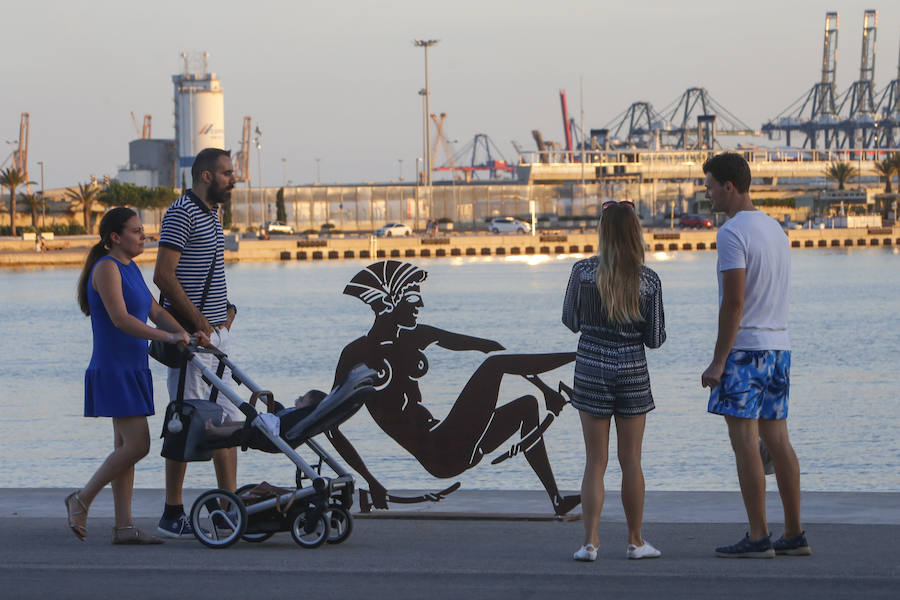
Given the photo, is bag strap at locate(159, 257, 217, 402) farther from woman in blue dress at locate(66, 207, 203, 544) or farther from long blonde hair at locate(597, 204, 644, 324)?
long blonde hair at locate(597, 204, 644, 324)

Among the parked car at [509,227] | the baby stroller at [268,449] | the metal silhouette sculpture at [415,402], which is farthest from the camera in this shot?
the parked car at [509,227]

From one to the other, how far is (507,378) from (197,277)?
48.4 ft

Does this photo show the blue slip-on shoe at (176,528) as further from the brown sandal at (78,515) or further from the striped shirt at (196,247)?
the striped shirt at (196,247)

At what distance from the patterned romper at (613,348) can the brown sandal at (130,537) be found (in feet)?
7.10

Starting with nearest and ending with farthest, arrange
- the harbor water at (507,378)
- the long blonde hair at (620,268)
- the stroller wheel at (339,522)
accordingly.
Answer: the long blonde hair at (620,268) → the stroller wheel at (339,522) → the harbor water at (507,378)

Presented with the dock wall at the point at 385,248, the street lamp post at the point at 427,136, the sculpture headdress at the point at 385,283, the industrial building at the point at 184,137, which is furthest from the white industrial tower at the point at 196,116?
the sculpture headdress at the point at 385,283

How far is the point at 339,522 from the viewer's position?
6.14 meters

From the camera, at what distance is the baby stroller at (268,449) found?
5.95 meters

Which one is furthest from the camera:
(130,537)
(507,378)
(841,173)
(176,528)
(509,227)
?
(841,173)

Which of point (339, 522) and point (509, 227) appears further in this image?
point (509, 227)

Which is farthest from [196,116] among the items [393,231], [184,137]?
[393,231]

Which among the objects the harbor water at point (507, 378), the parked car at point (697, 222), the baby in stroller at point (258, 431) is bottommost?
the harbor water at point (507, 378)

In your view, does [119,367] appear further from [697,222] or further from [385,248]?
[697,222]

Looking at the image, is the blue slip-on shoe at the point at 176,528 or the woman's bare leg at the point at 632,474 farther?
the blue slip-on shoe at the point at 176,528
